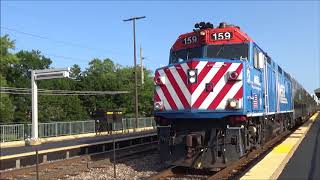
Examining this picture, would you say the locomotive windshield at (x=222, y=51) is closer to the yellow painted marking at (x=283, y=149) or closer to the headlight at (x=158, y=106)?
the headlight at (x=158, y=106)

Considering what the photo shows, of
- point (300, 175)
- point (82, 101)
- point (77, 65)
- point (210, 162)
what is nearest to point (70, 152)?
point (210, 162)

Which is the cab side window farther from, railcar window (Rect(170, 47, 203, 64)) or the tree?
the tree

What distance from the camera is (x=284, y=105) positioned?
22938mm

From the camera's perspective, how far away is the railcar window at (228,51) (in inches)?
539

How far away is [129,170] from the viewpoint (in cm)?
1484

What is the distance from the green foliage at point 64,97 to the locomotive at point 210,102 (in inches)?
2082

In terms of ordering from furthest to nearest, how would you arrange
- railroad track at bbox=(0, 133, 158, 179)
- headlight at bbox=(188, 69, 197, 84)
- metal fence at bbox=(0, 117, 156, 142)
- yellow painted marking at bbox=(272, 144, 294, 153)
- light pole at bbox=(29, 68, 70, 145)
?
metal fence at bbox=(0, 117, 156, 142), light pole at bbox=(29, 68, 70, 145), railroad track at bbox=(0, 133, 158, 179), yellow painted marking at bbox=(272, 144, 294, 153), headlight at bbox=(188, 69, 197, 84)

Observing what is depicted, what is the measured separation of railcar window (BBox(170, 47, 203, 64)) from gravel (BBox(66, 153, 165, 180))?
3269 millimetres

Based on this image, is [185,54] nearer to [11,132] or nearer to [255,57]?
[255,57]

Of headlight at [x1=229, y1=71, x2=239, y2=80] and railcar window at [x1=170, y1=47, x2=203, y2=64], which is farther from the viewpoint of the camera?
railcar window at [x1=170, y1=47, x2=203, y2=64]

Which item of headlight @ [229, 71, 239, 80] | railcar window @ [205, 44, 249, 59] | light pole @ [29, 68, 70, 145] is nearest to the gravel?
headlight @ [229, 71, 239, 80]

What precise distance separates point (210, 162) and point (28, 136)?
2590cm

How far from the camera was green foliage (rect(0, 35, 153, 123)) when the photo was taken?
72700mm

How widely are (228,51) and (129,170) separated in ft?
15.0
